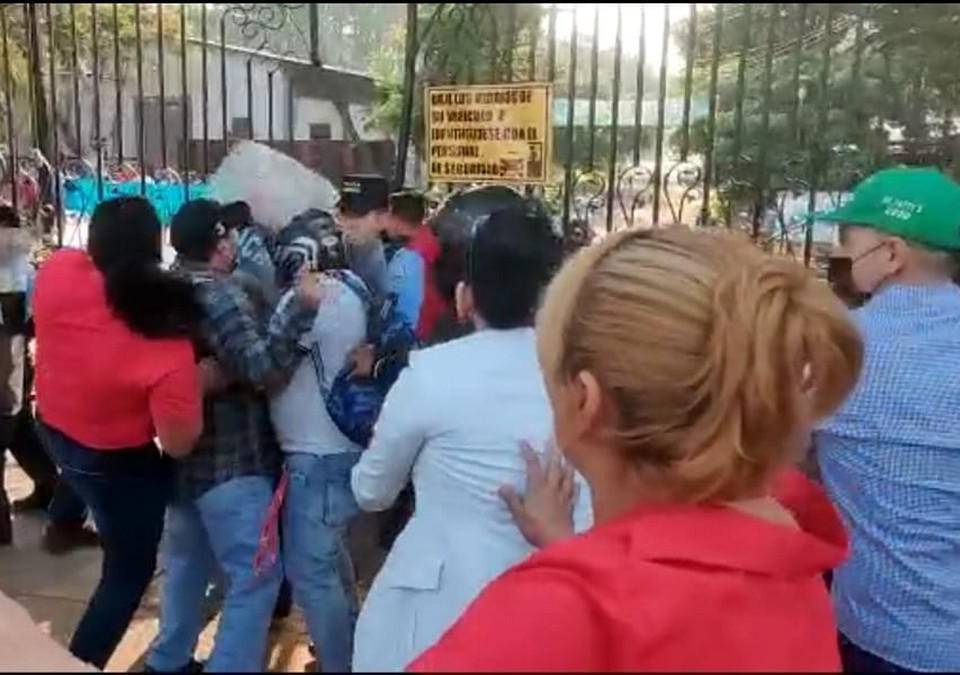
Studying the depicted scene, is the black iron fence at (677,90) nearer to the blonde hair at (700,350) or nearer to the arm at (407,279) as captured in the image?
the arm at (407,279)

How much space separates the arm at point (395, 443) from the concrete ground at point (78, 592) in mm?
1318

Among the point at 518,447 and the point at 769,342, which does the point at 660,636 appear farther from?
the point at 518,447

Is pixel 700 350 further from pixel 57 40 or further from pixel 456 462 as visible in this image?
pixel 57 40

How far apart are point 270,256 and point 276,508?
2.13 feet

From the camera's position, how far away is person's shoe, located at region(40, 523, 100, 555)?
4613 millimetres

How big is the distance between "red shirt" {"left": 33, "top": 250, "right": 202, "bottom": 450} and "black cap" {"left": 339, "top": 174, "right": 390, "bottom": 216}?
145 centimetres

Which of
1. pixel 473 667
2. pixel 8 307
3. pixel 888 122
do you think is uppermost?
pixel 888 122

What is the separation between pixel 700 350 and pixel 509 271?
→ 3.81 feet

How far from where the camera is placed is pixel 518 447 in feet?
6.75

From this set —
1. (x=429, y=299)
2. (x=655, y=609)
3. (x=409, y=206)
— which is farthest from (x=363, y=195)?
(x=655, y=609)

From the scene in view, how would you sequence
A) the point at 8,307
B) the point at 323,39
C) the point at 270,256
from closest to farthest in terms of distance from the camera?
the point at 270,256, the point at 323,39, the point at 8,307

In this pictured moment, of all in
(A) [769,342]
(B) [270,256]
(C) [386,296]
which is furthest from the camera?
(C) [386,296]

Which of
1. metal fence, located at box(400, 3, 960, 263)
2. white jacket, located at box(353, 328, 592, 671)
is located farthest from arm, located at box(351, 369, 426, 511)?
metal fence, located at box(400, 3, 960, 263)

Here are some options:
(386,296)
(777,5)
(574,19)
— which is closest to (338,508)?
(386,296)
